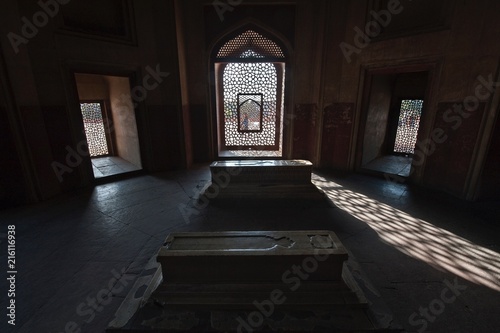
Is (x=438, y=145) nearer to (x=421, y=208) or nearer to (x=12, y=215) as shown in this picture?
(x=421, y=208)

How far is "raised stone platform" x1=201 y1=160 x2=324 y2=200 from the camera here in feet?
13.2

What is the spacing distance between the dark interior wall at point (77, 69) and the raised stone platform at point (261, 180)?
2.10m

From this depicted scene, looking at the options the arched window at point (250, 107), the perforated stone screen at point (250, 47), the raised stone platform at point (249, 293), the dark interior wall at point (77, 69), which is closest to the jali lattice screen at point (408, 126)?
the arched window at point (250, 107)

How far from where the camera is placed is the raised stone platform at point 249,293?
1732 mm

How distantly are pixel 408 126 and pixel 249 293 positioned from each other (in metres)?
7.20

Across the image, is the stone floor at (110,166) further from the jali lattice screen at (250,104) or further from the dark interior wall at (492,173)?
the dark interior wall at (492,173)

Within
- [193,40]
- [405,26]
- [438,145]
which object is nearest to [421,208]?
[438,145]

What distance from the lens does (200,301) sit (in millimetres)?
1821

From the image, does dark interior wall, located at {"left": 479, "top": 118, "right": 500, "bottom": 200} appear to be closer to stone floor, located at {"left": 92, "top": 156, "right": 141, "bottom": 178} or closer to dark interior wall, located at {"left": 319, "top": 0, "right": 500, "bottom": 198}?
dark interior wall, located at {"left": 319, "top": 0, "right": 500, "bottom": 198}

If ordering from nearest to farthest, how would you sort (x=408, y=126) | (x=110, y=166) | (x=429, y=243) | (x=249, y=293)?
(x=249, y=293)
(x=429, y=243)
(x=110, y=166)
(x=408, y=126)

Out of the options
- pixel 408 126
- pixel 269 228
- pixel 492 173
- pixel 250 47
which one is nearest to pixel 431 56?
pixel 492 173

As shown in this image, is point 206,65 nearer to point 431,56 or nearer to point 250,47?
point 250,47

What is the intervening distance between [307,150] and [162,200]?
12.6ft

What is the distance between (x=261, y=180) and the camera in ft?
13.6
